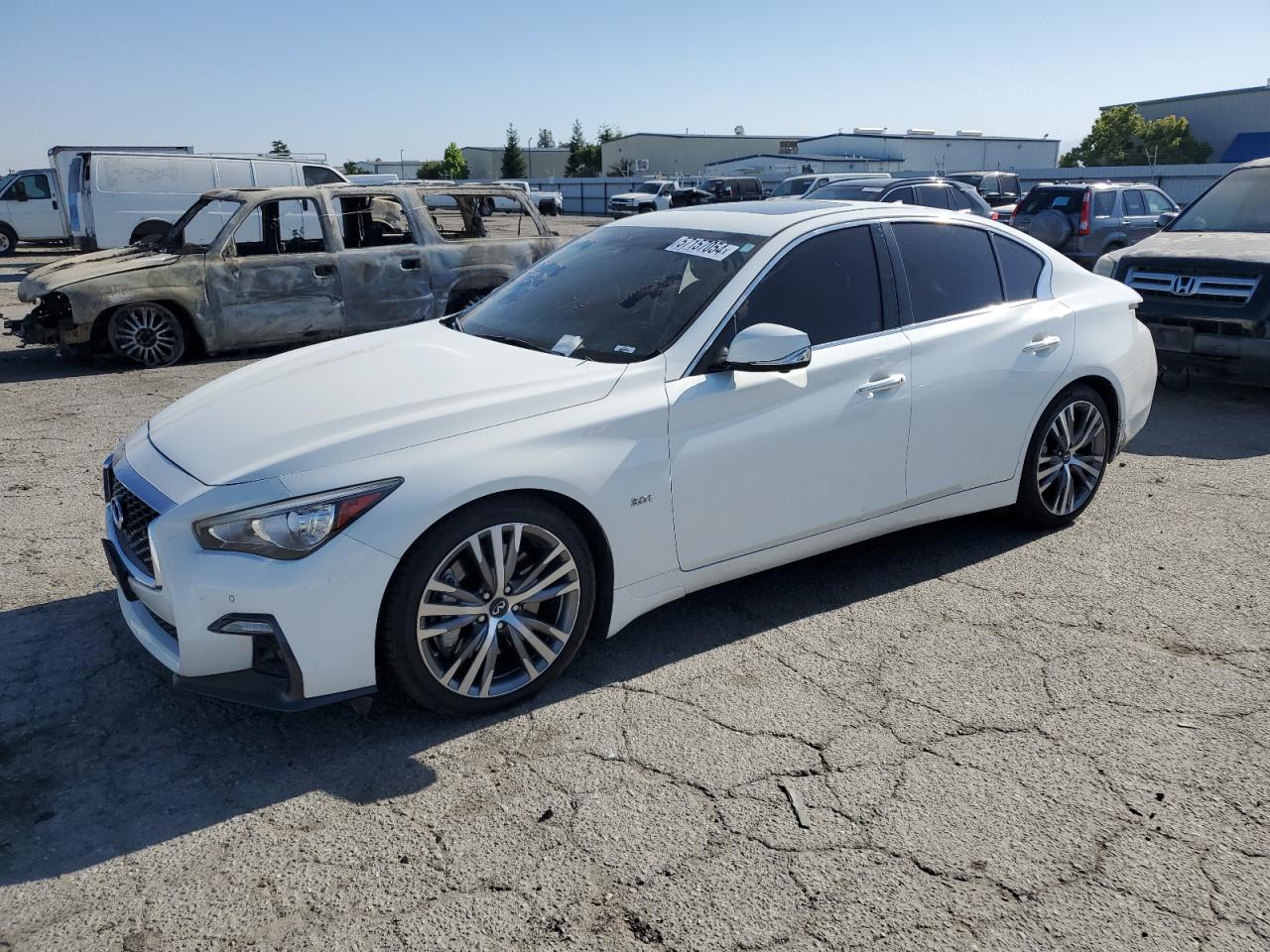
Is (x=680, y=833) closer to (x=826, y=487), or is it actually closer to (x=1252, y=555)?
(x=826, y=487)

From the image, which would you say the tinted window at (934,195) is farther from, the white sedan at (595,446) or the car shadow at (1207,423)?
the white sedan at (595,446)

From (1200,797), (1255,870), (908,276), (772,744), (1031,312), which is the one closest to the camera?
(1255,870)

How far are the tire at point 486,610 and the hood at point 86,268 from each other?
24.7 ft

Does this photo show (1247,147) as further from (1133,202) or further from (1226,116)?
(1133,202)

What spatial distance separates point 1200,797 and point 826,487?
1642 millimetres

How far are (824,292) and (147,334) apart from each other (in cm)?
767

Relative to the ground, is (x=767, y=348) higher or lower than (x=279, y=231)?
lower

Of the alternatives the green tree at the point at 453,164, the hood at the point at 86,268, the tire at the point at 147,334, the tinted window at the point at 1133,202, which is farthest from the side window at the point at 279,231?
the green tree at the point at 453,164

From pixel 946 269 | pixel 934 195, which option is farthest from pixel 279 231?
pixel 934 195

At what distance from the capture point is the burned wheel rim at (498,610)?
3.19 metres

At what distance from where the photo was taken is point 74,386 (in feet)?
29.2

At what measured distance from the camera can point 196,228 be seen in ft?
33.0

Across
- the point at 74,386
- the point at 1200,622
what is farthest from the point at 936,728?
the point at 74,386

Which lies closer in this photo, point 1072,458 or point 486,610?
point 486,610
